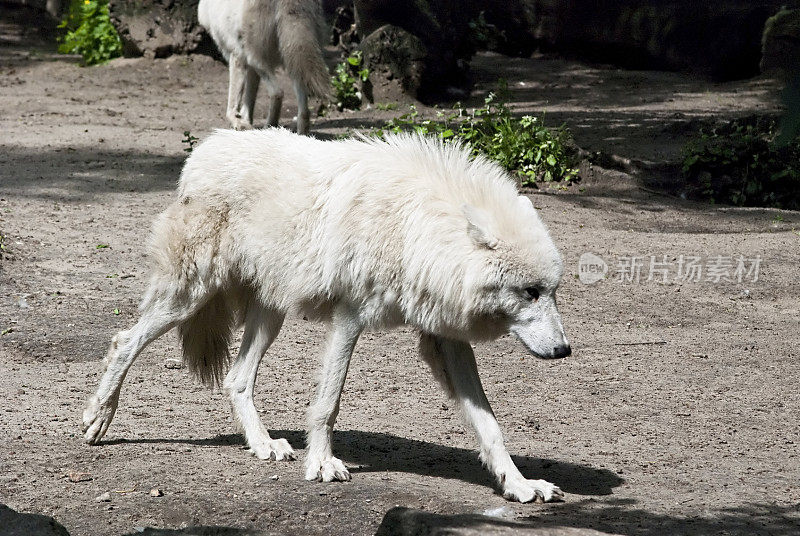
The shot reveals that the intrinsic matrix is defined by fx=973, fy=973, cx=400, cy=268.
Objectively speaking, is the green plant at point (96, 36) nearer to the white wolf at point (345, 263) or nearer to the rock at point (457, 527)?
the white wolf at point (345, 263)

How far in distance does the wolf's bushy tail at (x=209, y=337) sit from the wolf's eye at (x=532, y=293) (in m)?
1.77

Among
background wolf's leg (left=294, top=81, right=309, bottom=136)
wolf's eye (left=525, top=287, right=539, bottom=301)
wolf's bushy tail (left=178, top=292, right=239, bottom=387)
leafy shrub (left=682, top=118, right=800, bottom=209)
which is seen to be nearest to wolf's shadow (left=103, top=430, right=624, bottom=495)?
wolf's bushy tail (left=178, top=292, right=239, bottom=387)

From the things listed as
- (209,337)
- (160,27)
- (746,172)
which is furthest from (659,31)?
(209,337)

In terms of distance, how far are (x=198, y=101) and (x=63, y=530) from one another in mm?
11907

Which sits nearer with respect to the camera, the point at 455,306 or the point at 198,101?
the point at 455,306

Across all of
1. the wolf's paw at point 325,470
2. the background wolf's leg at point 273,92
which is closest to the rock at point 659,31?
the background wolf's leg at point 273,92

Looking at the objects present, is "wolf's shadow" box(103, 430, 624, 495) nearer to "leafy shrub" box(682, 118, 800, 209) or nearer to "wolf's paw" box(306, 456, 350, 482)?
"wolf's paw" box(306, 456, 350, 482)

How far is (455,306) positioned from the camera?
13.8ft

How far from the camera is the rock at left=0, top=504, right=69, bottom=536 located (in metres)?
3.29

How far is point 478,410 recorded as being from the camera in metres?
4.52

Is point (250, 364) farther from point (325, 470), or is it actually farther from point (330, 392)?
point (325, 470)

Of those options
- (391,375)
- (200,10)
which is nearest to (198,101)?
(200,10)

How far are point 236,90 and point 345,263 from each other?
27.5 ft

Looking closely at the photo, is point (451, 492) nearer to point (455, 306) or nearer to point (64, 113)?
point (455, 306)
